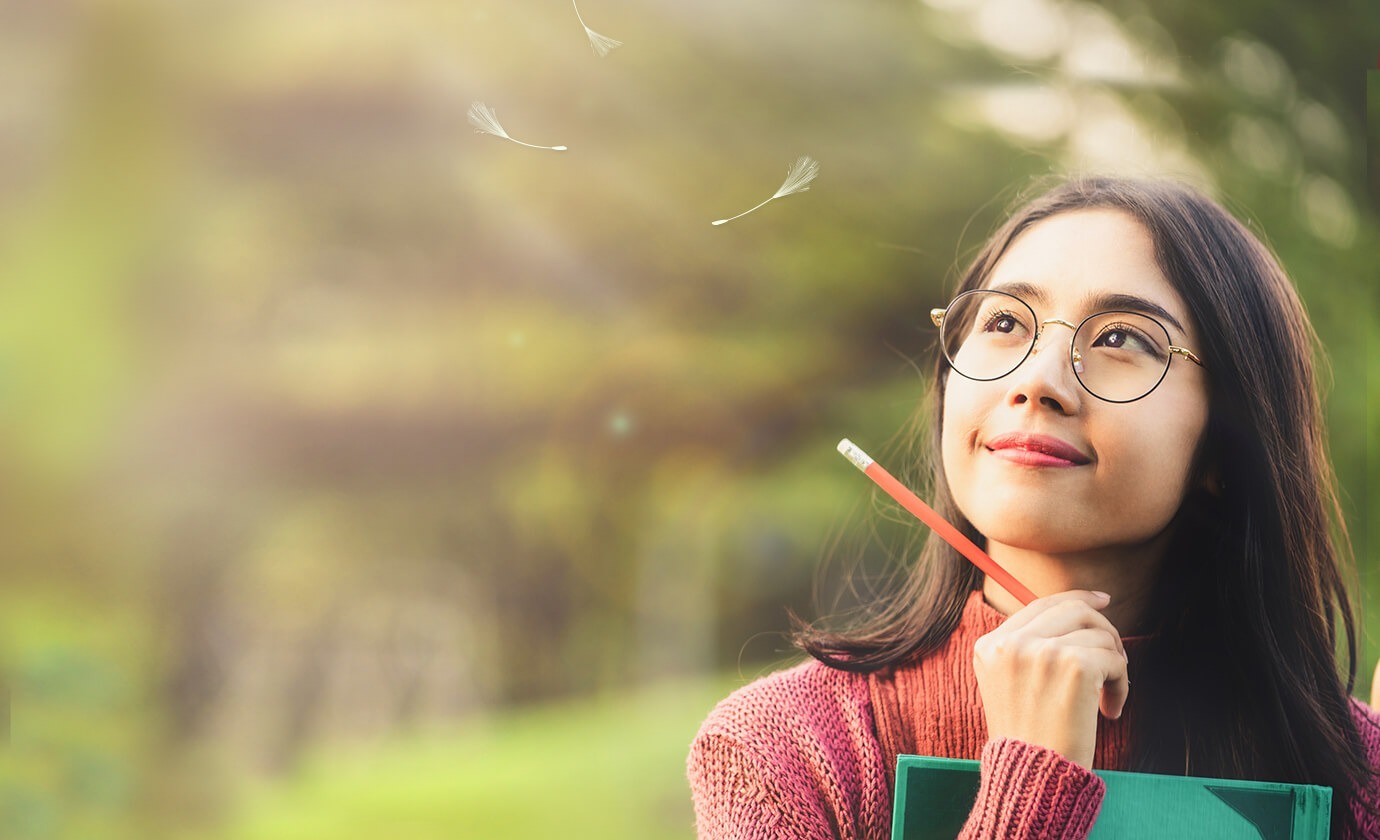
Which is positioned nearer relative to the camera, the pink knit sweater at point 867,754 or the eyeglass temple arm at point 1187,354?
the pink knit sweater at point 867,754

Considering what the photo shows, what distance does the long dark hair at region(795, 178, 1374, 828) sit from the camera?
1.18 m

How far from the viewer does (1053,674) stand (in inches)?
42.5

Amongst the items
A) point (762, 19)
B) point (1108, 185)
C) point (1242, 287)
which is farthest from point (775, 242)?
point (1242, 287)

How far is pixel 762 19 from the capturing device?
1.25 m

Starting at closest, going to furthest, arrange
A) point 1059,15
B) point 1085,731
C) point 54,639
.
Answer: point 1085,731
point 54,639
point 1059,15

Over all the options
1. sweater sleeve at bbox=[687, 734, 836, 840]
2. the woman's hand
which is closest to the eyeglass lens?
the woman's hand

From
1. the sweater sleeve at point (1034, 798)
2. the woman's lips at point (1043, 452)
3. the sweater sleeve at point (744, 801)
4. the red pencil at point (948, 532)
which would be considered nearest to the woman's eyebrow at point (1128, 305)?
the woman's lips at point (1043, 452)

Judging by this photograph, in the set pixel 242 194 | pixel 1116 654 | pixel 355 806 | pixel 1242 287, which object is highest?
pixel 1242 287

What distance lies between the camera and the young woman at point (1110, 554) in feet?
3.74

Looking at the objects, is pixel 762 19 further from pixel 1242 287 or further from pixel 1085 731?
pixel 1085 731

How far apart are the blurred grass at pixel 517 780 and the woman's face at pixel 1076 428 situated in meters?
0.33

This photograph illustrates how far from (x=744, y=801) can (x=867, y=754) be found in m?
0.13

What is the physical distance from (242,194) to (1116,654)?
38.5 inches

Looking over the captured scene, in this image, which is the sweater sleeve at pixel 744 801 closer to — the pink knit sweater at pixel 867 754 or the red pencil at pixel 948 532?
the pink knit sweater at pixel 867 754
